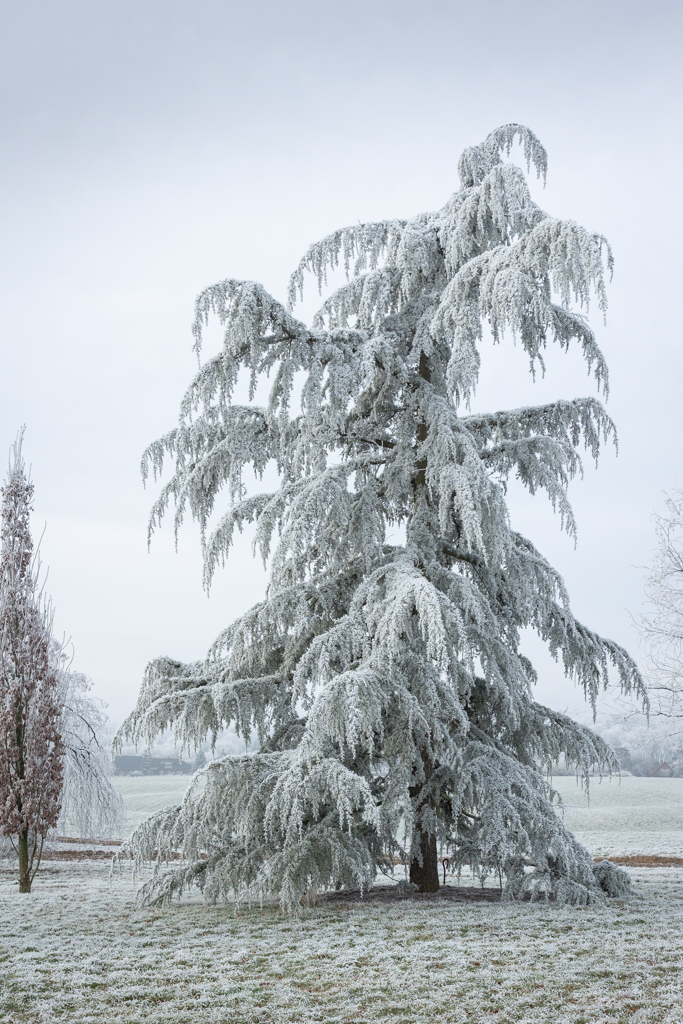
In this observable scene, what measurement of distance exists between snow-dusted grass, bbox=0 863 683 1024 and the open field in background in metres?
6.40

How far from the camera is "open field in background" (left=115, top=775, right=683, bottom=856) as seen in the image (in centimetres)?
1672

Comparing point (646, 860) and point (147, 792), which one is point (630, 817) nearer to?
point (646, 860)

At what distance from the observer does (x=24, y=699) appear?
10977 mm

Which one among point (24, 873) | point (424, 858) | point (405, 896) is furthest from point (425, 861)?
point (24, 873)

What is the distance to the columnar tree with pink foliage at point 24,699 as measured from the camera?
1048 centimetres

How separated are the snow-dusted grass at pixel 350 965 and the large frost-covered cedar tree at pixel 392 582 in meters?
0.58

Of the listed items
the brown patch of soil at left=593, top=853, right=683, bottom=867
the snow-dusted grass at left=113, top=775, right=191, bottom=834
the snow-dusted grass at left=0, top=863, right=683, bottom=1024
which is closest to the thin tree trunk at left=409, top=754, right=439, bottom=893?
the snow-dusted grass at left=0, top=863, right=683, bottom=1024

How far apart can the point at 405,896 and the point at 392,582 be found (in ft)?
11.5

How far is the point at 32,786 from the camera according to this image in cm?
1055

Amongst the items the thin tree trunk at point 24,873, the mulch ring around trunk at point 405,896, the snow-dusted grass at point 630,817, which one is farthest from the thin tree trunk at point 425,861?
the snow-dusted grass at point 630,817

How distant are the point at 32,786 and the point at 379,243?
27.6 ft

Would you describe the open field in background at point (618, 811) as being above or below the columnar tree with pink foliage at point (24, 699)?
below

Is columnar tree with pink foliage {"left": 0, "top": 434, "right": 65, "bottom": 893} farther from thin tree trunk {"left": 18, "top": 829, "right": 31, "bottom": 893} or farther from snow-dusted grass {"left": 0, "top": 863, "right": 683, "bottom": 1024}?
snow-dusted grass {"left": 0, "top": 863, "right": 683, "bottom": 1024}

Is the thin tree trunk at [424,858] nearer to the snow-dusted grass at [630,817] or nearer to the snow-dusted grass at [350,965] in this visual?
the snow-dusted grass at [350,965]
